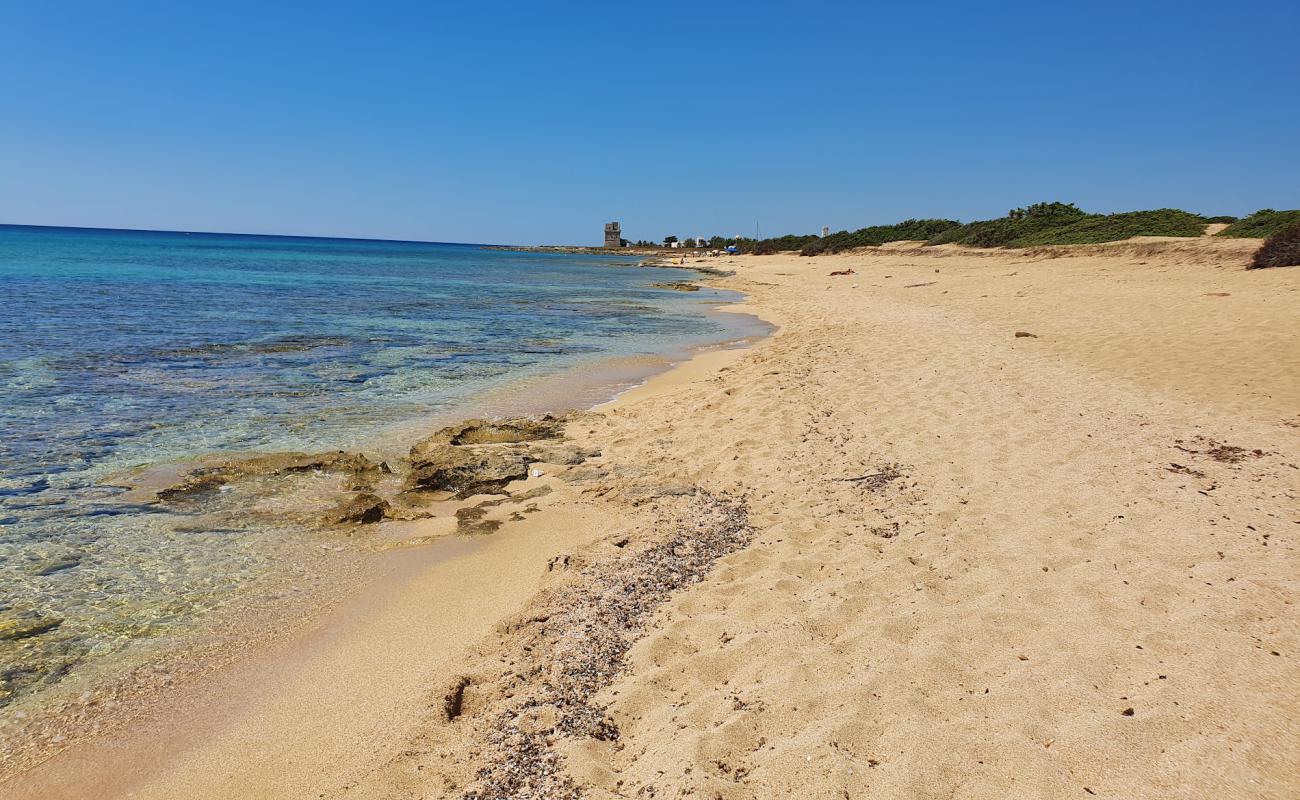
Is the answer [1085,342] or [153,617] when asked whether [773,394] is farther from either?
[153,617]

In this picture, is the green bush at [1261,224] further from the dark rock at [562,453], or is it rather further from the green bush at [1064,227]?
the dark rock at [562,453]

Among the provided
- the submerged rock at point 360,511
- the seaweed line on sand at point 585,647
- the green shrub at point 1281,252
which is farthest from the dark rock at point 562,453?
the green shrub at point 1281,252

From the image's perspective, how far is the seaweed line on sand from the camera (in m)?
2.63

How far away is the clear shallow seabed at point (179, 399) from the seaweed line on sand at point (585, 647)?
7.59 feet

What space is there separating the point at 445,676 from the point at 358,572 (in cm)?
167

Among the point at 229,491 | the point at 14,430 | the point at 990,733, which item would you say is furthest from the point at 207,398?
the point at 990,733

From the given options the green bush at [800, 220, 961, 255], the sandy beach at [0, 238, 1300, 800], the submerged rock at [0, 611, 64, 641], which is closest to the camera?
the sandy beach at [0, 238, 1300, 800]

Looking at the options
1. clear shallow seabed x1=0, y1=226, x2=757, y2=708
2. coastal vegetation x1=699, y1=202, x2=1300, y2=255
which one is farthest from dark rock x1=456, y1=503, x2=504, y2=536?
coastal vegetation x1=699, y1=202, x2=1300, y2=255

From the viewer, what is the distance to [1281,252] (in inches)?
688

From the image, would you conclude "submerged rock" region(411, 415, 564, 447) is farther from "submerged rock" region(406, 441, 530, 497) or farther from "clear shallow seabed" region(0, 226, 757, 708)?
"clear shallow seabed" region(0, 226, 757, 708)

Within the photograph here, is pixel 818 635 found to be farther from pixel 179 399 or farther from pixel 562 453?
pixel 179 399

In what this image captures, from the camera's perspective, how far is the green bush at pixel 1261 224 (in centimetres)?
2373

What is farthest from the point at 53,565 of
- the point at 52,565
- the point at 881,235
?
the point at 881,235

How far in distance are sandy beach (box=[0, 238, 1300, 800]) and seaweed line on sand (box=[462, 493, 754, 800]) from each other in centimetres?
2
